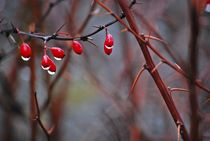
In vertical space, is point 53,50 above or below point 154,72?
below

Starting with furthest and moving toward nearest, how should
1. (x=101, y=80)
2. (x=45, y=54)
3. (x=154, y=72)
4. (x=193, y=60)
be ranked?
(x=101, y=80)
(x=45, y=54)
(x=154, y=72)
(x=193, y=60)

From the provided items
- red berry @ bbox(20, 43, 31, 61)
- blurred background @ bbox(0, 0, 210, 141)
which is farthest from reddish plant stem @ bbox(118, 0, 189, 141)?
blurred background @ bbox(0, 0, 210, 141)

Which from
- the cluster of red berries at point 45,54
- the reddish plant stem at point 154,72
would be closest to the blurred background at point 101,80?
the cluster of red berries at point 45,54

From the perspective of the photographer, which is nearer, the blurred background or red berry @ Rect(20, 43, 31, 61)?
red berry @ Rect(20, 43, 31, 61)

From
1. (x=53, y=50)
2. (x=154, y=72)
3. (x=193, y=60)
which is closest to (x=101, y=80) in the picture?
(x=53, y=50)

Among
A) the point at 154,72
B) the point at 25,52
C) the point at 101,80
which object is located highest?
the point at 154,72

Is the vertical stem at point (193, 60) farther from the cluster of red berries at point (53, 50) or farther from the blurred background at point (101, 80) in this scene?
the blurred background at point (101, 80)

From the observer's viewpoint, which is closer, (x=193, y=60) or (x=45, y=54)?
(x=193, y=60)

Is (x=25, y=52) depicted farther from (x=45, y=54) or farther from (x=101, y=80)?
(x=101, y=80)

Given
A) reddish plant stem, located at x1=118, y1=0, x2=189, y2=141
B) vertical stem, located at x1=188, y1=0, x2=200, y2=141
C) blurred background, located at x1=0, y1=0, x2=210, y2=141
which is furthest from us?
blurred background, located at x1=0, y1=0, x2=210, y2=141

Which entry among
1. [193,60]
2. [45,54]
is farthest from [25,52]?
[193,60]

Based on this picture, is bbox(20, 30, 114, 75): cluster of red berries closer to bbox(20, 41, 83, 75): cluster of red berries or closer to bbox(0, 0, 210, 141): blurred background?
bbox(20, 41, 83, 75): cluster of red berries

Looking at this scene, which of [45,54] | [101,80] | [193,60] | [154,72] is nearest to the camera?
[193,60]

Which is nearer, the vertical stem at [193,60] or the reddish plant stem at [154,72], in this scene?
the vertical stem at [193,60]
